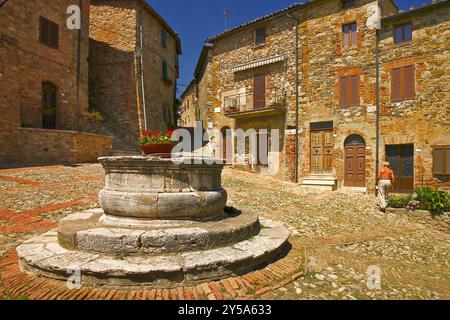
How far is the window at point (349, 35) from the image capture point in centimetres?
1384

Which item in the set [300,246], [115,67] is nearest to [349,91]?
[300,246]

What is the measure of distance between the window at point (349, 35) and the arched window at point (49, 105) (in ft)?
53.2

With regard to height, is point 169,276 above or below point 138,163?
below

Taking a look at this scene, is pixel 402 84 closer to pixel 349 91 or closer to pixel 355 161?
pixel 349 91

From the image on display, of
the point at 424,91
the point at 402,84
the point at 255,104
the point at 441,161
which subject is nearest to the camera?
the point at 441,161

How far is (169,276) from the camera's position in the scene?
9.89 feet

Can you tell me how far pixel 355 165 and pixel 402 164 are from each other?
2.03m

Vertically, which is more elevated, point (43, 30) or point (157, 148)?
point (43, 30)

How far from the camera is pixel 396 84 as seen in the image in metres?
12.7

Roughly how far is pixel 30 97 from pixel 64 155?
3571 millimetres
